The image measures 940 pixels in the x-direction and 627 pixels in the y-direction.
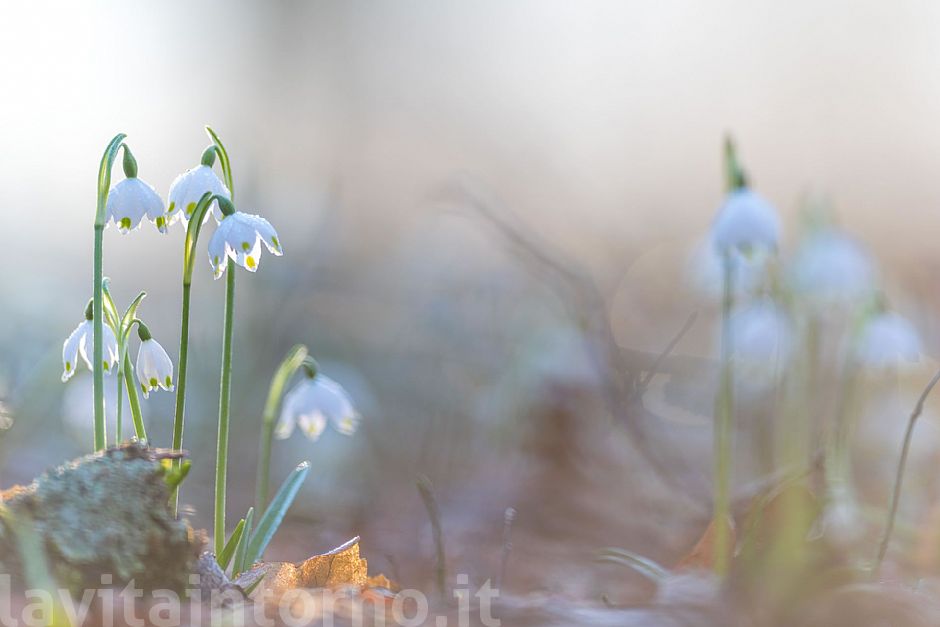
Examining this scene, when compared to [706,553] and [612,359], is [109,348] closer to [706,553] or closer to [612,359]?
[706,553]

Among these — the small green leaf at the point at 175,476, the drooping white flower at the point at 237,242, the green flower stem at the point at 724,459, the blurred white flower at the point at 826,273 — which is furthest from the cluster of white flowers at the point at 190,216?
the blurred white flower at the point at 826,273

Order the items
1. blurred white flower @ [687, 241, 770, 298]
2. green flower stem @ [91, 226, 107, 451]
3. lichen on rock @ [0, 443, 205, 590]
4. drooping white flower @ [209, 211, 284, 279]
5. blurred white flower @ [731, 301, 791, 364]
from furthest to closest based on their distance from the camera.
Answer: blurred white flower @ [731, 301, 791, 364], blurred white flower @ [687, 241, 770, 298], drooping white flower @ [209, 211, 284, 279], green flower stem @ [91, 226, 107, 451], lichen on rock @ [0, 443, 205, 590]

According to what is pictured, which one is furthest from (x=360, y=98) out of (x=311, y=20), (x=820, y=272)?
(x=820, y=272)

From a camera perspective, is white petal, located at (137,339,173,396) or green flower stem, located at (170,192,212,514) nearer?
green flower stem, located at (170,192,212,514)

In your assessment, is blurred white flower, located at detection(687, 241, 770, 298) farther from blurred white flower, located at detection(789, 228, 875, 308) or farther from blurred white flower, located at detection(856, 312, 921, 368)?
blurred white flower, located at detection(856, 312, 921, 368)

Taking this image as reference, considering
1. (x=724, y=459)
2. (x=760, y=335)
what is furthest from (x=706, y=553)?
(x=760, y=335)

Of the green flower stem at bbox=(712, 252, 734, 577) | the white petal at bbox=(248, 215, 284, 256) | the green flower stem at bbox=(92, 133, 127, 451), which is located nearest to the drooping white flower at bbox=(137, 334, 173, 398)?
the green flower stem at bbox=(92, 133, 127, 451)

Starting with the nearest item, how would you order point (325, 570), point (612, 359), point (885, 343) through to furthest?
point (325, 570)
point (885, 343)
point (612, 359)
